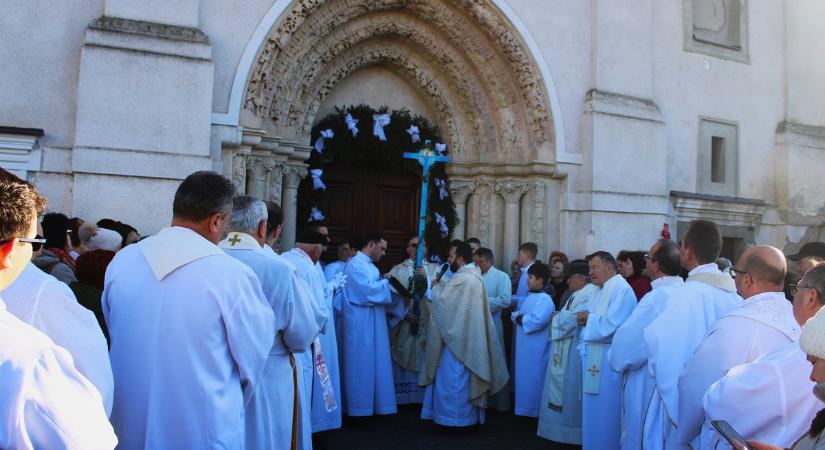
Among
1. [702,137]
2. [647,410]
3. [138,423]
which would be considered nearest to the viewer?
[138,423]

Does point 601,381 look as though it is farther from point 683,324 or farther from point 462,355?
point 683,324

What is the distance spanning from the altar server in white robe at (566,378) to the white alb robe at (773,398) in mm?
3598

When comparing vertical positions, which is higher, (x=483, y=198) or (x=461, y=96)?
(x=461, y=96)

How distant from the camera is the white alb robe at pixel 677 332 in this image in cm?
442

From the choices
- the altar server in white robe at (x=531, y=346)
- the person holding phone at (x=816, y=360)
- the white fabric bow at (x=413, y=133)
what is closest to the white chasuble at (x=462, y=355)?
the altar server in white robe at (x=531, y=346)

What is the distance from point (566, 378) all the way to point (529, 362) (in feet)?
3.31

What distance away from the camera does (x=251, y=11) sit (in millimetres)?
8281

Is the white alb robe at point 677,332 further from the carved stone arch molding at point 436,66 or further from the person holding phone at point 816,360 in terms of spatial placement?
the carved stone arch molding at point 436,66

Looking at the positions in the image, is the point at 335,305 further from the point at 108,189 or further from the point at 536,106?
the point at 536,106

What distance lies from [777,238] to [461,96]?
18.9 feet

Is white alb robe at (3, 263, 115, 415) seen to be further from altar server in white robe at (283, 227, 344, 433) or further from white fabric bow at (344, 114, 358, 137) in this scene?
white fabric bow at (344, 114, 358, 137)

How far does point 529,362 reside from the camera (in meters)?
7.81

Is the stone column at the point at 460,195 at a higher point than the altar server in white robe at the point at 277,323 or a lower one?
higher

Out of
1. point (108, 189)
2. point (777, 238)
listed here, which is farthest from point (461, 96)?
point (777, 238)
